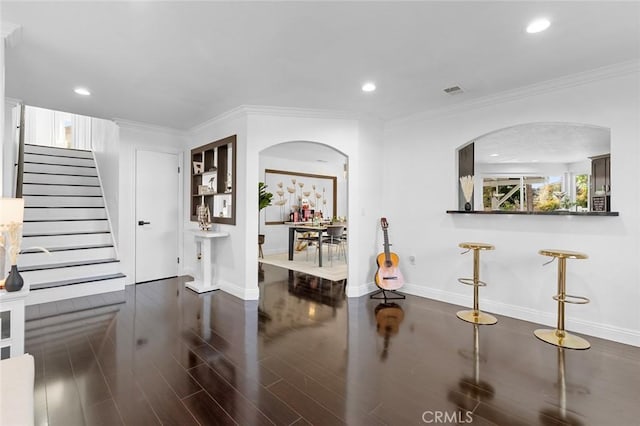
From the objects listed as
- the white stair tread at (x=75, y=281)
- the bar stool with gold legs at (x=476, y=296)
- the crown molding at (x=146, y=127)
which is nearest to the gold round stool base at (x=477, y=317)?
the bar stool with gold legs at (x=476, y=296)

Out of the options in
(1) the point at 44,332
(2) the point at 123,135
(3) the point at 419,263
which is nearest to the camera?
(1) the point at 44,332

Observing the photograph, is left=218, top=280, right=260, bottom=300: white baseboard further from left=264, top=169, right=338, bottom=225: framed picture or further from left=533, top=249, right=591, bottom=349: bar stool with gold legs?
left=264, top=169, right=338, bottom=225: framed picture

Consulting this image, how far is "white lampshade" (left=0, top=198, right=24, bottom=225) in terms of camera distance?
2.09 meters

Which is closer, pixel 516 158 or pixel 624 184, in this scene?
pixel 624 184

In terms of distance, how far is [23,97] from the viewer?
368 cm

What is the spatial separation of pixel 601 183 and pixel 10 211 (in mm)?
5973

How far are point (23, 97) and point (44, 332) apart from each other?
2.70m

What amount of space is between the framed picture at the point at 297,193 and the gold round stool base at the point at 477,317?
541 centimetres

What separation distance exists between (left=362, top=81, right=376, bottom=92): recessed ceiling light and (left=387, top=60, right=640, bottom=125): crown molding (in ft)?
3.70

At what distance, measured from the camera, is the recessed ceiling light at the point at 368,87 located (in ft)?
10.9

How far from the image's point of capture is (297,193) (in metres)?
8.61

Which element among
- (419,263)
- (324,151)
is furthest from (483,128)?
(324,151)

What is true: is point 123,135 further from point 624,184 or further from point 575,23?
point 624,184

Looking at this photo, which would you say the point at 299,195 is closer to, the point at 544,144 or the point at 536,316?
the point at 544,144
